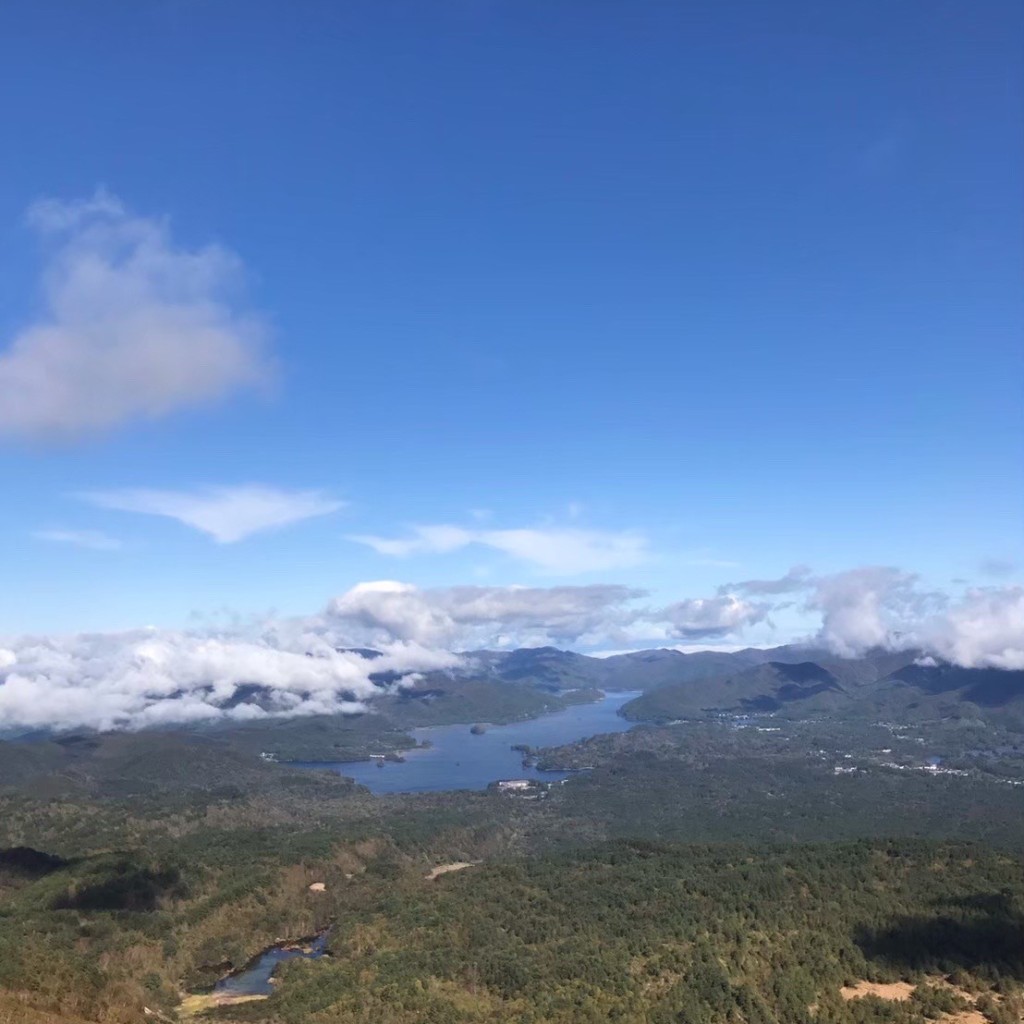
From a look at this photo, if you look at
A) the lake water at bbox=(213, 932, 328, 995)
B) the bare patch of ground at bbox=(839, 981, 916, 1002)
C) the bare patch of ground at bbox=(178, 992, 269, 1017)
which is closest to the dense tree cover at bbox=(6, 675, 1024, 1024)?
the bare patch of ground at bbox=(839, 981, 916, 1002)

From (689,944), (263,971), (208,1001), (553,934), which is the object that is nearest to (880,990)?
(689,944)

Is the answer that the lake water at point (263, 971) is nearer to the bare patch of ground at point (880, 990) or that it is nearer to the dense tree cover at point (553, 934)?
the dense tree cover at point (553, 934)

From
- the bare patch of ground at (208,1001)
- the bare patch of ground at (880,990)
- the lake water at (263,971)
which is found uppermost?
the bare patch of ground at (880,990)

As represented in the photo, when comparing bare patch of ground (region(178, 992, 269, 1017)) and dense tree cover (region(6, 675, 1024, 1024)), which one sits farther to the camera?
bare patch of ground (region(178, 992, 269, 1017))

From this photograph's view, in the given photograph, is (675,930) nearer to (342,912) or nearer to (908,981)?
(908,981)

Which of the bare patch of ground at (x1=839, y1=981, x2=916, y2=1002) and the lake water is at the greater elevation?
the bare patch of ground at (x1=839, y1=981, x2=916, y2=1002)

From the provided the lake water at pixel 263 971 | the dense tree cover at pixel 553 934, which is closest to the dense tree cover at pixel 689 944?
the dense tree cover at pixel 553 934

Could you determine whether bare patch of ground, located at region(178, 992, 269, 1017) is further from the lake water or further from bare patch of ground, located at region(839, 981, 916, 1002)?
bare patch of ground, located at region(839, 981, 916, 1002)

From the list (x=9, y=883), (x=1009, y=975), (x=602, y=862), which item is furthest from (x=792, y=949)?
(x=9, y=883)
